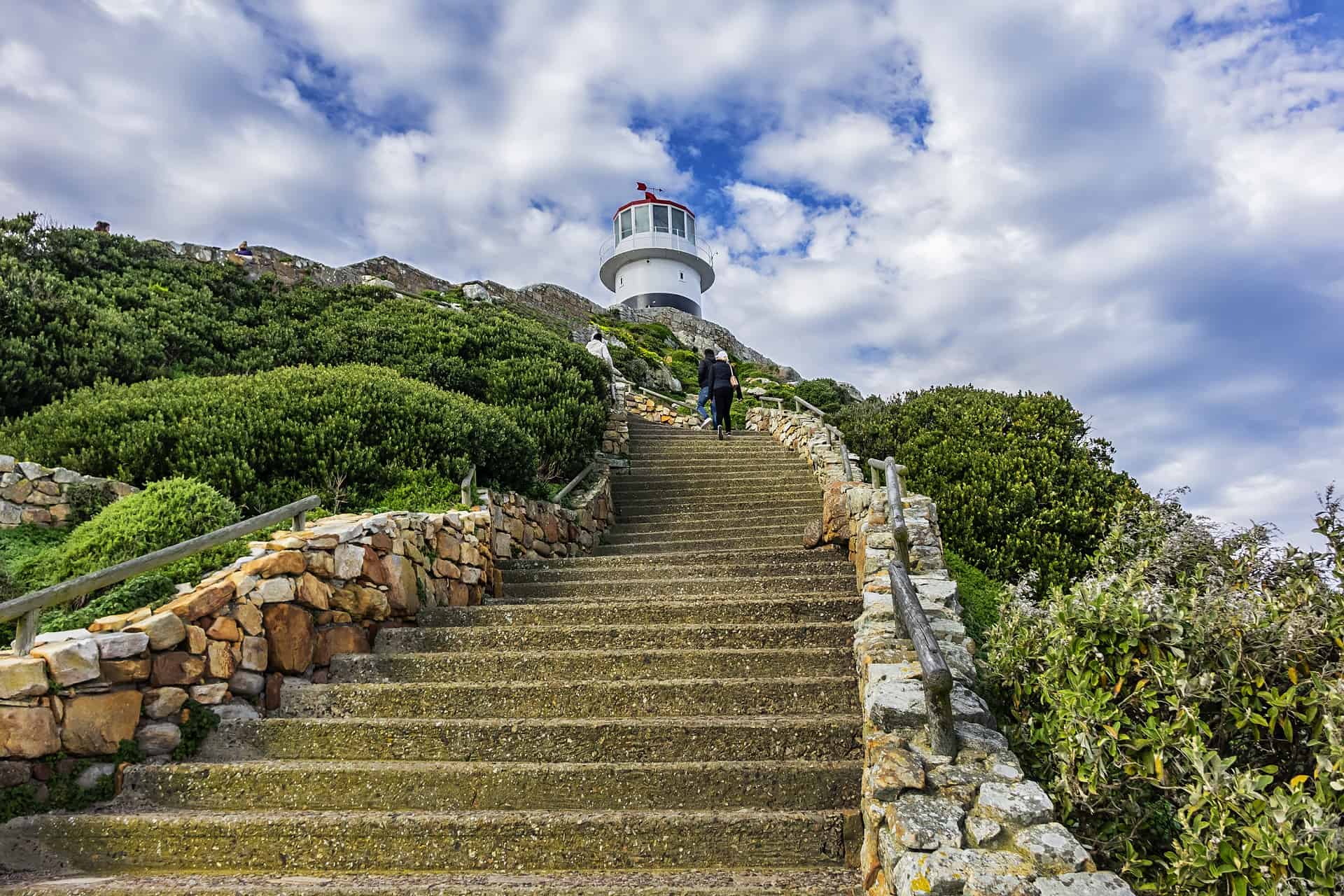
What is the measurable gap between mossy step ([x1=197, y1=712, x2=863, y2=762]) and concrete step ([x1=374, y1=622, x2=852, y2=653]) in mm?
926

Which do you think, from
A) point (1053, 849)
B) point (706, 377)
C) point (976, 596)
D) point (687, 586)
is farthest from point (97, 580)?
point (706, 377)

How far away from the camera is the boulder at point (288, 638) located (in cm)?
493

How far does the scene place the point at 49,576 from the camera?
5.01 meters

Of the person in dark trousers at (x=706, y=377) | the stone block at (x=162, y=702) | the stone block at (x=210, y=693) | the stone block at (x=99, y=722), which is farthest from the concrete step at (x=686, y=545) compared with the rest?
the person in dark trousers at (x=706, y=377)

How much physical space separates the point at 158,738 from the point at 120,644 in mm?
596

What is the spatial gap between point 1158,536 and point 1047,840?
3.44 meters

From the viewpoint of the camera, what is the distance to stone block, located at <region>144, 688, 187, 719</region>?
14.0 feet

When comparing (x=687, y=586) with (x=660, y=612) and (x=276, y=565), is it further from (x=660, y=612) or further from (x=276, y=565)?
(x=276, y=565)

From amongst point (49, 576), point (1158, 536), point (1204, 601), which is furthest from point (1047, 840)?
point (49, 576)

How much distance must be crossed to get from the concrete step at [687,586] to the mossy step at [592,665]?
1.12 metres

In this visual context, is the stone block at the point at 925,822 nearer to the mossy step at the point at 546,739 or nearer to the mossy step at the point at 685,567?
the mossy step at the point at 546,739

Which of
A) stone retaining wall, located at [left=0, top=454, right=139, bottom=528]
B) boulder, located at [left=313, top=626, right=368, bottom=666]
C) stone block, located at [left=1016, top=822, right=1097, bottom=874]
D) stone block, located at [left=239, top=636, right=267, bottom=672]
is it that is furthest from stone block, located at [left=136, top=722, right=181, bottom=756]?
stone block, located at [left=1016, top=822, right=1097, bottom=874]

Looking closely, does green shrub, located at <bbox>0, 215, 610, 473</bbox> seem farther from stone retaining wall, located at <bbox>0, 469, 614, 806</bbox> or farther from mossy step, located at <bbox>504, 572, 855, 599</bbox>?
stone retaining wall, located at <bbox>0, 469, 614, 806</bbox>

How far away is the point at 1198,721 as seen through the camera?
2.85 m
